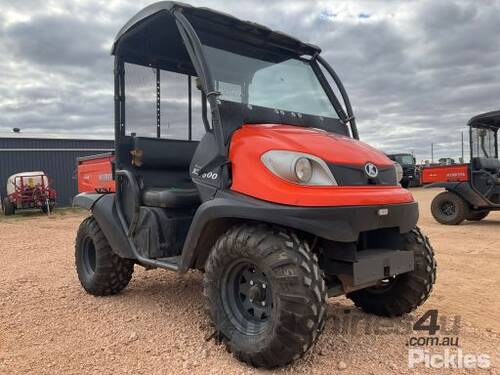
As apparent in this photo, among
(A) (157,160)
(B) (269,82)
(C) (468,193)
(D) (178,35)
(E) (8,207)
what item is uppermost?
(D) (178,35)

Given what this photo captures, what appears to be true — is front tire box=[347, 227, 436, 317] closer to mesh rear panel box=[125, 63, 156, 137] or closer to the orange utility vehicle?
mesh rear panel box=[125, 63, 156, 137]

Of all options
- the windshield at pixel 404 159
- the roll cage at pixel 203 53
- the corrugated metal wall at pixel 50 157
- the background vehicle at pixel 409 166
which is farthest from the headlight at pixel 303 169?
the windshield at pixel 404 159

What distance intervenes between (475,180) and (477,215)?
1212 mm

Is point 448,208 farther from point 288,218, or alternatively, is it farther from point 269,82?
point 288,218

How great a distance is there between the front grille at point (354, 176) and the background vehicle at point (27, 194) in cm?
1510

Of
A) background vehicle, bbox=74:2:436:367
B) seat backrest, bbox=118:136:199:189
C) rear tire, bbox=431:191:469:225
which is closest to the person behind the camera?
background vehicle, bbox=74:2:436:367

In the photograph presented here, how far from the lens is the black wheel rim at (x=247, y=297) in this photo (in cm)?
312

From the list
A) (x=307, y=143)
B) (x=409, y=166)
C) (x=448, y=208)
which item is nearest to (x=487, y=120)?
(x=448, y=208)

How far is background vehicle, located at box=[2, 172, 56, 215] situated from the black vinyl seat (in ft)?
44.6

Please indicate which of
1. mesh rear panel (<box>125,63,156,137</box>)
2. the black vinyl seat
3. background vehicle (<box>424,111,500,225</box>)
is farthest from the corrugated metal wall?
the black vinyl seat

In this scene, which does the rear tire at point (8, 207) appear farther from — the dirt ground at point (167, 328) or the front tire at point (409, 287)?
the front tire at point (409, 287)

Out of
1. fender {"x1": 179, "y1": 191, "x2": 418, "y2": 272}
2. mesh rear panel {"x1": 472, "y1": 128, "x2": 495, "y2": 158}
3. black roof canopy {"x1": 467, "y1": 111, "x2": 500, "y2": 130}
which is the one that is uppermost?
black roof canopy {"x1": 467, "y1": 111, "x2": 500, "y2": 130}

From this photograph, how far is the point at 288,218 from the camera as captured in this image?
289 cm

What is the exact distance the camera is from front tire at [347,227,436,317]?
374 cm
